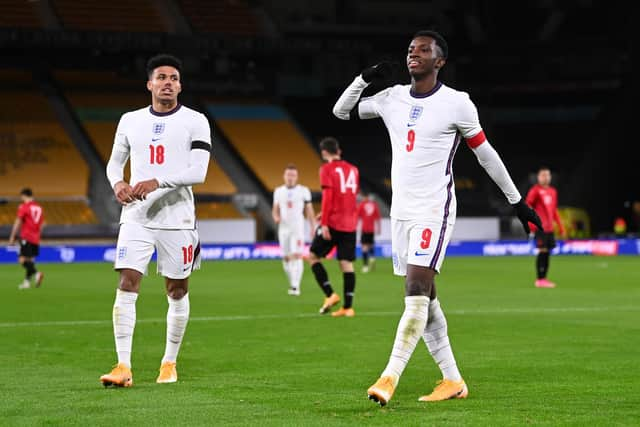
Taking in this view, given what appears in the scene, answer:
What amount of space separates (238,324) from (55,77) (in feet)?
119

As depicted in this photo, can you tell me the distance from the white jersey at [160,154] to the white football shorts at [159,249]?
0.06 m

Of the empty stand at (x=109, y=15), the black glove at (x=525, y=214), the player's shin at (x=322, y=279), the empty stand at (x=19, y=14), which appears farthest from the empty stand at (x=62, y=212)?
the black glove at (x=525, y=214)

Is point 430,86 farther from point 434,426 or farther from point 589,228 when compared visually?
point 589,228

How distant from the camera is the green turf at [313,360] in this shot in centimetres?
770

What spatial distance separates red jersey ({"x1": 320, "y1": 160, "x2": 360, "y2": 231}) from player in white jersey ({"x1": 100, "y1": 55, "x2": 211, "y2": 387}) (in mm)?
7353

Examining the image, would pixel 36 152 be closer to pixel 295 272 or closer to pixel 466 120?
pixel 295 272

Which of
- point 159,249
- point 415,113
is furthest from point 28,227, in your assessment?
point 415,113

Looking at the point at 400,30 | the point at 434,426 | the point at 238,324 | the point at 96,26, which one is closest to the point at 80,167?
the point at 96,26

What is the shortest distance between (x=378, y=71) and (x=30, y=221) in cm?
1839

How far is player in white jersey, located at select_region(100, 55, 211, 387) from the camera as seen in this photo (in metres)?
9.16

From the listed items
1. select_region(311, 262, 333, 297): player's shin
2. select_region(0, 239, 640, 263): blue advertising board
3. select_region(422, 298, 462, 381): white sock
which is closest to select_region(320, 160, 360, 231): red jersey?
select_region(311, 262, 333, 297): player's shin

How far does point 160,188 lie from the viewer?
910 cm

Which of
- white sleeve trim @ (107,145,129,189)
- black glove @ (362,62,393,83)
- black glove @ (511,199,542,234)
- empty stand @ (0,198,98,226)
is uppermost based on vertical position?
empty stand @ (0,198,98,226)

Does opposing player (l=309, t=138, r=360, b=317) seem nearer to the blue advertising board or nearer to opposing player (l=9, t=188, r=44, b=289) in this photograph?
opposing player (l=9, t=188, r=44, b=289)
